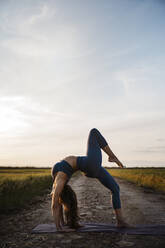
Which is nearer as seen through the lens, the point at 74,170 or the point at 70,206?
the point at 74,170

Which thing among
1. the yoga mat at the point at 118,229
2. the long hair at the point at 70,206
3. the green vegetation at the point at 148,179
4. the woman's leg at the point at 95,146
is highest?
the woman's leg at the point at 95,146

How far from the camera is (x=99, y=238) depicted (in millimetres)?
3389

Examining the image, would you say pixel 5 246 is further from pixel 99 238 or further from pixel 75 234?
pixel 99 238

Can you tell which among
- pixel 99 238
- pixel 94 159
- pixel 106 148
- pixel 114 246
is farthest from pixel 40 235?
pixel 106 148

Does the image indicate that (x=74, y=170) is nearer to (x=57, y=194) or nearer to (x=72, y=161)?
(x=72, y=161)

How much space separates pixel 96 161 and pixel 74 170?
467mm

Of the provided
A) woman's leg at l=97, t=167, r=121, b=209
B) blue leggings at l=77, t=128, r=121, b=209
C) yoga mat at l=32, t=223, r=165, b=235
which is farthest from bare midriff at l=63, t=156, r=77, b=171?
yoga mat at l=32, t=223, r=165, b=235

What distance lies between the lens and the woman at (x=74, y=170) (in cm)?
368

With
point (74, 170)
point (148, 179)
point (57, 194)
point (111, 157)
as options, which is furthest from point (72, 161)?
point (148, 179)

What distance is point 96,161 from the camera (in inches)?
144

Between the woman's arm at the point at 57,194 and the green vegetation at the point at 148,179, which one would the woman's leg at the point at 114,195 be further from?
the green vegetation at the point at 148,179

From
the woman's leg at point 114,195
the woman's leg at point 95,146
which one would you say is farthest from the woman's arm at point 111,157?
the woman's leg at point 114,195

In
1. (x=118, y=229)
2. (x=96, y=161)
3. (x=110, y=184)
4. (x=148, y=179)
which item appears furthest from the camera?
(x=148, y=179)

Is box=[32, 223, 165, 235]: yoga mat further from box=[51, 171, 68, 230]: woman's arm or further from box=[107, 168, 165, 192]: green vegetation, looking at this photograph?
box=[107, 168, 165, 192]: green vegetation
